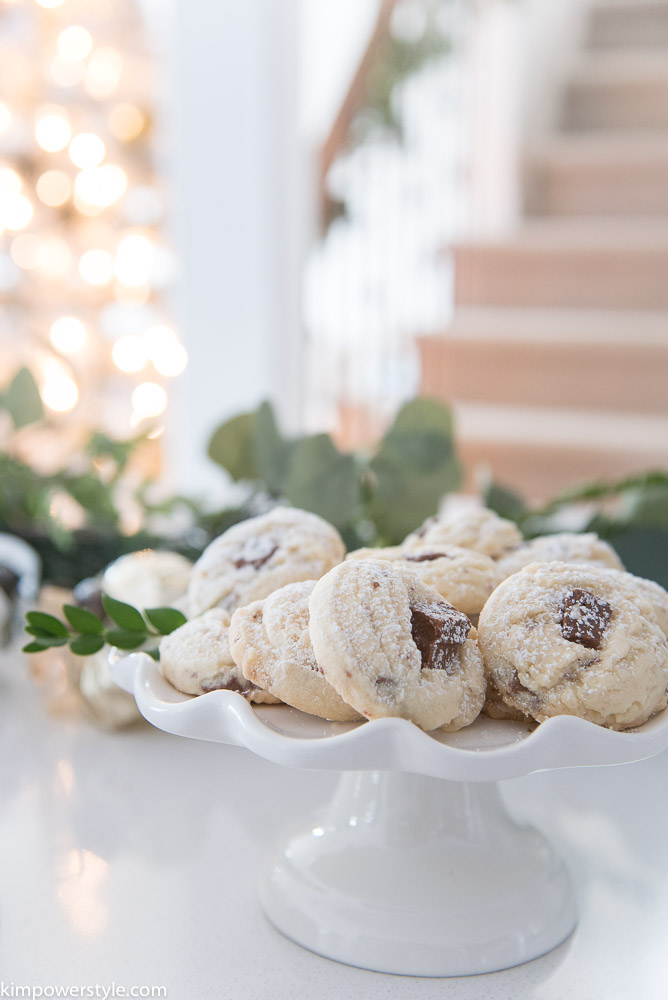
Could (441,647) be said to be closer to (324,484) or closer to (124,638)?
(124,638)

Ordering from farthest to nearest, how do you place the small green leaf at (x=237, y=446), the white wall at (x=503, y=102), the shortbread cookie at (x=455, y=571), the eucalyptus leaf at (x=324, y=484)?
the white wall at (x=503, y=102) → the small green leaf at (x=237, y=446) → the eucalyptus leaf at (x=324, y=484) → the shortbread cookie at (x=455, y=571)

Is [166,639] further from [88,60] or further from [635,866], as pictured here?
[88,60]

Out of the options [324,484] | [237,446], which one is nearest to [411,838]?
[324,484]

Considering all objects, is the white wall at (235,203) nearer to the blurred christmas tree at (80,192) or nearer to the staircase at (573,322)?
the staircase at (573,322)

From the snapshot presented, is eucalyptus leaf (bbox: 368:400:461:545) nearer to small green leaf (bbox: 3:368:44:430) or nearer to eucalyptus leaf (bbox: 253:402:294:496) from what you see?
eucalyptus leaf (bbox: 253:402:294:496)

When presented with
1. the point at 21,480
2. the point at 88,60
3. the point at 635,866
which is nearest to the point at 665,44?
the point at 88,60

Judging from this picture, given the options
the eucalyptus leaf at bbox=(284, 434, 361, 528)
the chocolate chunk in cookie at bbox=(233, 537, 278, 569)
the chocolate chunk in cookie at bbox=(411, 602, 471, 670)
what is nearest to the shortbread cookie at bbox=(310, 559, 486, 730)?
the chocolate chunk in cookie at bbox=(411, 602, 471, 670)

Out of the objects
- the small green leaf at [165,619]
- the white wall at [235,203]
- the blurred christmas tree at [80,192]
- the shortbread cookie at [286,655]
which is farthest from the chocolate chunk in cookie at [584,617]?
the blurred christmas tree at [80,192]
